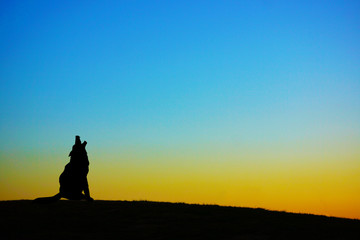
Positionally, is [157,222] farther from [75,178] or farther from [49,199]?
[49,199]

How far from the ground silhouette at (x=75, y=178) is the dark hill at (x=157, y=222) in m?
0.47

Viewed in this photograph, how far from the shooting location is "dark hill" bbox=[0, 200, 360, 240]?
1875 centimetres

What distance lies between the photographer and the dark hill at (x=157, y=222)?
18.8 metres

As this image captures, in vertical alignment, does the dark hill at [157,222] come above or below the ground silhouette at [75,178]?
below

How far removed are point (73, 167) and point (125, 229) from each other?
8.04 meters

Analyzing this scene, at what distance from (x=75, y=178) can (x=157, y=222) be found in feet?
24.7

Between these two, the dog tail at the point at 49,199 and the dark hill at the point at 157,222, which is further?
the dog tail at the point at 49,199

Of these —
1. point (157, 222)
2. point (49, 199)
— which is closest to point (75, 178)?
point (49, 199)

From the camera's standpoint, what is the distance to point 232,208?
25.4 m

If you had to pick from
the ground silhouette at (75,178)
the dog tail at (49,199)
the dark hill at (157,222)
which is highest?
the ground silhouette at (75,178)

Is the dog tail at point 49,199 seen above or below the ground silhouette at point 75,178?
below

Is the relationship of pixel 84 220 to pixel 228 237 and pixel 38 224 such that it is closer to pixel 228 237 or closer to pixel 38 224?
pixel 38 224

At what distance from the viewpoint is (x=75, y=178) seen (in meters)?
26.8

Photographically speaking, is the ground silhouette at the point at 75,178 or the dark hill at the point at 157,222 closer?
the dark hill at the point at 157,222
